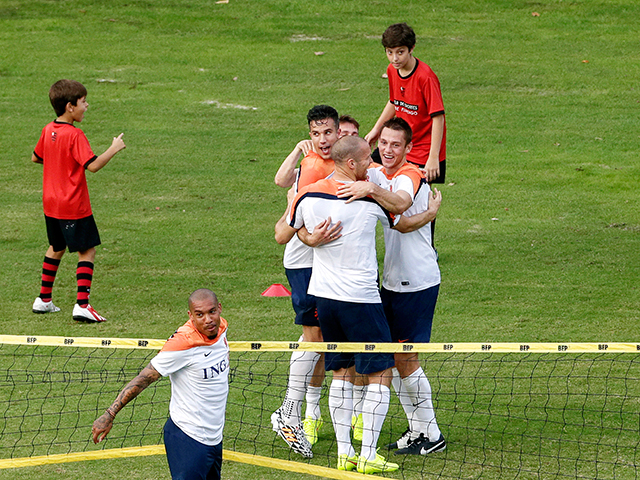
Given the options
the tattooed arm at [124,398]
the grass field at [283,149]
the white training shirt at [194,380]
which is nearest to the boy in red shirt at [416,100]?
the grass field at [283,149]

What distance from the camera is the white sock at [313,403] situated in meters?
6.79

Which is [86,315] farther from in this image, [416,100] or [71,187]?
[416,100]

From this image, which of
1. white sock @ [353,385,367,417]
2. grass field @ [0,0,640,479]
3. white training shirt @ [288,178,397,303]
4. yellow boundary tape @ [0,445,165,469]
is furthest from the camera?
grass field @ [0,0,640,479]

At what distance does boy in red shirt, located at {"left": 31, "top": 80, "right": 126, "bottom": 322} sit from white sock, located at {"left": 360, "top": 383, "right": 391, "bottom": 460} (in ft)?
13.0

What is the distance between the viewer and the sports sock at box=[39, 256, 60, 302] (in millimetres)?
9297

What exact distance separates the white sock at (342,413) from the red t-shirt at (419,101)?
11.0ft

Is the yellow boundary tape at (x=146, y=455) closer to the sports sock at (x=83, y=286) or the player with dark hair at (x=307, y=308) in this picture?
the player with dark hair at (x=307, y=308)

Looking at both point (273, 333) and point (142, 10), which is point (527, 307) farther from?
point (142, 10)

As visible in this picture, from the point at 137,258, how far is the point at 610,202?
6.77 meters

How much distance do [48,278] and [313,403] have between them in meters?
3.86

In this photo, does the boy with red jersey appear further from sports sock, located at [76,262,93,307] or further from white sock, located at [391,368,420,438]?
sports sock, located at [76,262,93,307]

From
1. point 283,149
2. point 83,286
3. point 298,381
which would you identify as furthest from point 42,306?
point 283,149

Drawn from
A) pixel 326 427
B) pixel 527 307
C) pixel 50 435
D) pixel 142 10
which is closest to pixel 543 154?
pixel 527 307

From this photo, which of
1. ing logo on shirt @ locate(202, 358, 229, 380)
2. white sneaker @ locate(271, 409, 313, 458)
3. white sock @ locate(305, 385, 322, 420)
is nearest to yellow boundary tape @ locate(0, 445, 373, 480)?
white sneaker @ locate(271, 409, 313, 458)
